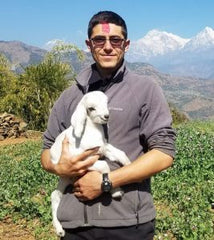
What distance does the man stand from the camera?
356 cm

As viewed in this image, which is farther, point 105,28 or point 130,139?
point 105,28

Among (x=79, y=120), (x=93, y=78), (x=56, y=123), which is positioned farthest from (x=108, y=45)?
(x=56, y=123)

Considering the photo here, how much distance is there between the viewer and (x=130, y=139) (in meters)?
3.67

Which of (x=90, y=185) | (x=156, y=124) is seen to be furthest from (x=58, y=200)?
(x=156, y=124)

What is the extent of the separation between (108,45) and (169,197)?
6532 millimetres

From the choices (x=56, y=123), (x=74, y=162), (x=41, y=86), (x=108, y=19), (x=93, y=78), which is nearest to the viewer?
(x=74, y=162)

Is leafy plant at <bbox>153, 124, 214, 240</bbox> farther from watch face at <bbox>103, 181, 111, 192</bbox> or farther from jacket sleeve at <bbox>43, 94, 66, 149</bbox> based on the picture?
watch face at <bbox>103, 181, 111, 192</bbox>

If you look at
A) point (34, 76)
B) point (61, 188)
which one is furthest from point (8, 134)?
point (61, 188)

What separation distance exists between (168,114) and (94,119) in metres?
0.63

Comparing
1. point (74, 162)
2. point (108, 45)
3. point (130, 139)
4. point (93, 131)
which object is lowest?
point (74, 162)

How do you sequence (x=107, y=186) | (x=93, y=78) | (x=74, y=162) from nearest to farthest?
1. (x=107, y=186)
2. (x=74, y=162)
3. (x=93, y=78)

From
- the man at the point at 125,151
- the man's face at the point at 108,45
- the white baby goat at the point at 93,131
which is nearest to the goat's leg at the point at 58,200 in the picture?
the man at the point at 125,151

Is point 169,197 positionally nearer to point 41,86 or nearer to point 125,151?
point 125,151

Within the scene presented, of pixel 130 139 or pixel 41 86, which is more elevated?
pixel 130 139
